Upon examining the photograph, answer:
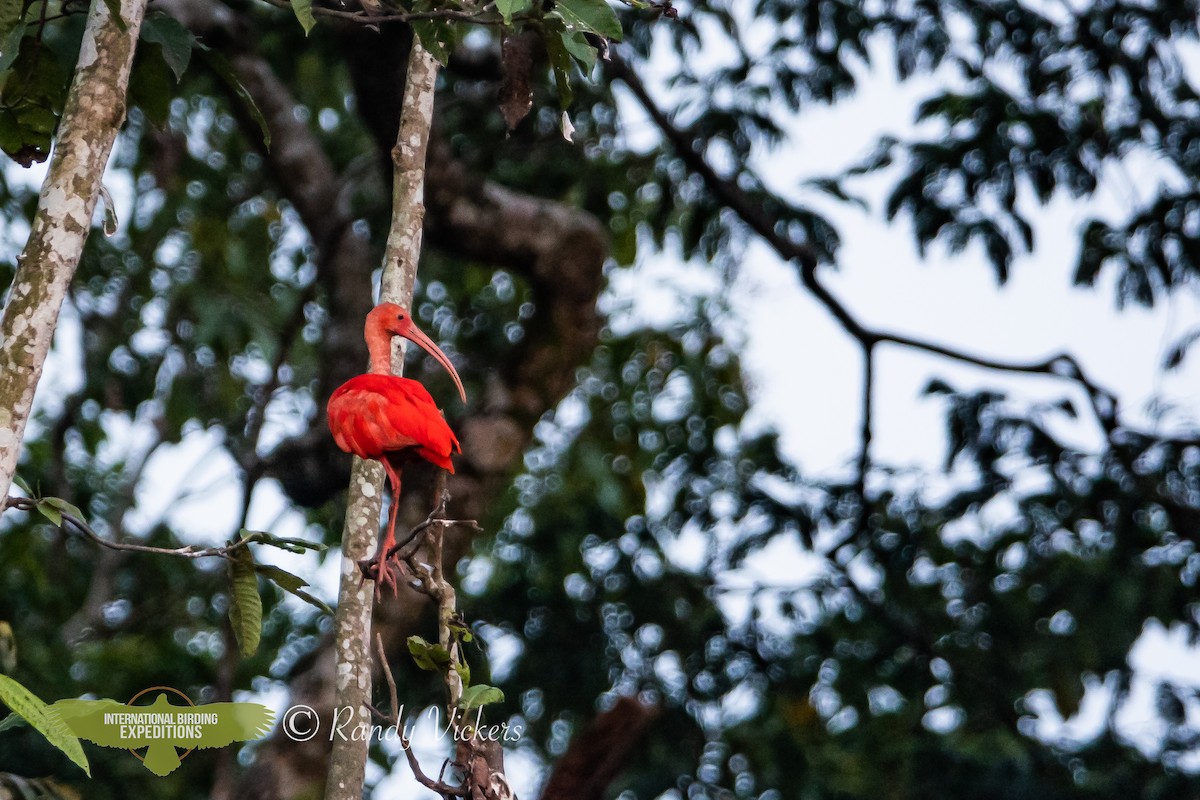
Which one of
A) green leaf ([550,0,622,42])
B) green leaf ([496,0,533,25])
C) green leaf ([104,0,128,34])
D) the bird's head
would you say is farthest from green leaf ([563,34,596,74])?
green leaf ([104,0,128,34])

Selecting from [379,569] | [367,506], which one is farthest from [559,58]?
[379,569]

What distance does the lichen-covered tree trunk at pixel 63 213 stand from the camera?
2.09m

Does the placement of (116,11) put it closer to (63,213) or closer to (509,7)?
(63,213)

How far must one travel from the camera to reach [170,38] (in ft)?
8.54

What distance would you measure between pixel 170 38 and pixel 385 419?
3.05ft

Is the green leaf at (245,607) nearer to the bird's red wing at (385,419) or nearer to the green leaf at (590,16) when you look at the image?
the bird's red wing at (385,419)

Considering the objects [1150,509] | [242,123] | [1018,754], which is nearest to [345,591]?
[242,123]

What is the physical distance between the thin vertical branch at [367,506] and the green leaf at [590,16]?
41 cm

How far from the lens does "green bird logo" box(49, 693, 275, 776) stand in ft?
7.66

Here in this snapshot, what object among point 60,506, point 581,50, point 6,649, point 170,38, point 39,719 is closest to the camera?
point 39,719

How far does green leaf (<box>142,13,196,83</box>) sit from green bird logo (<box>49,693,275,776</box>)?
1.17 meters

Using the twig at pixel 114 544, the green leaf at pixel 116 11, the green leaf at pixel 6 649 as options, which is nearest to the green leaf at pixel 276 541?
the twig at pixel 114 544

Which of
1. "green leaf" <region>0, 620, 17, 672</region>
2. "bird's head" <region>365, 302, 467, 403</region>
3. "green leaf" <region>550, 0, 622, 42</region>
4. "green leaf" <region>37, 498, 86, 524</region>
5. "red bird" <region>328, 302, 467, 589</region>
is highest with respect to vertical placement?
"green leaf" <region>550, 0, 622, 42</region>

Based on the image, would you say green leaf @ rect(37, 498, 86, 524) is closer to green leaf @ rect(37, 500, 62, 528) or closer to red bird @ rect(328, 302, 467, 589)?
green leaf @ rect(37, 500, 62, 528)
